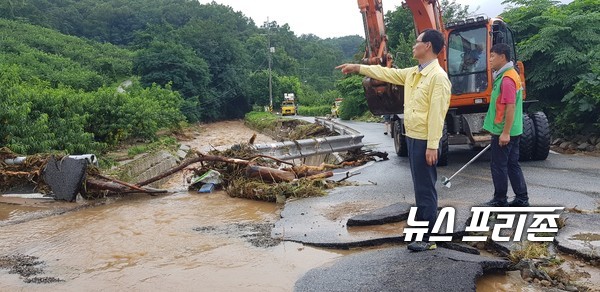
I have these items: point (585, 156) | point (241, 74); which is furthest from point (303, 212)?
point (241, 74)

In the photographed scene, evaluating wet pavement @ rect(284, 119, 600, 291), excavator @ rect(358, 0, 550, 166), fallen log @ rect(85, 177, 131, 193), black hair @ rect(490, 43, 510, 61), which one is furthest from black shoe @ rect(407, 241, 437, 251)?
excavator @ rect(358, 0, 550, 166)

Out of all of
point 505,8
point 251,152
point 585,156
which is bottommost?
point 585,156

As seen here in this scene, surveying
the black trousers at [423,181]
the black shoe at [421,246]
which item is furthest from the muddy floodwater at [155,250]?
the black trousers at [423,181]

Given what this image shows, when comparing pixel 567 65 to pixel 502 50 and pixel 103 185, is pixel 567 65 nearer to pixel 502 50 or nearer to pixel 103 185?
pixel 502 50

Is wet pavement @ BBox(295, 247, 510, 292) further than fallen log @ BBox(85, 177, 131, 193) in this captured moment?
No

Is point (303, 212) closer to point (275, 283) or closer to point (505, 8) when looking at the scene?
point (275, 283)

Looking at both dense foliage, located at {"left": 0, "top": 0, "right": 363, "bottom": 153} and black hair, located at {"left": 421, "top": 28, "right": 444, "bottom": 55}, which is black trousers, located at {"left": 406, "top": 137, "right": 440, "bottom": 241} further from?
dense foliage, located at {"left": 0, "top": 0, "right": 363, "bottom": 153}

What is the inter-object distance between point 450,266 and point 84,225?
4.30 meters

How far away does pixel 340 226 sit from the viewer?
4.98m

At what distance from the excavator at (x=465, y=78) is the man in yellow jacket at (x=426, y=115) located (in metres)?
5.06

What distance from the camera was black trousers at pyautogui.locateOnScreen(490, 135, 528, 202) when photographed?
507 cm

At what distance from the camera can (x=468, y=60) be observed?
9.61m

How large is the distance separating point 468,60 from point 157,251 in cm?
762

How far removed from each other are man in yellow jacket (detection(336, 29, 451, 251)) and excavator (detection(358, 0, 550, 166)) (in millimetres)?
5061
